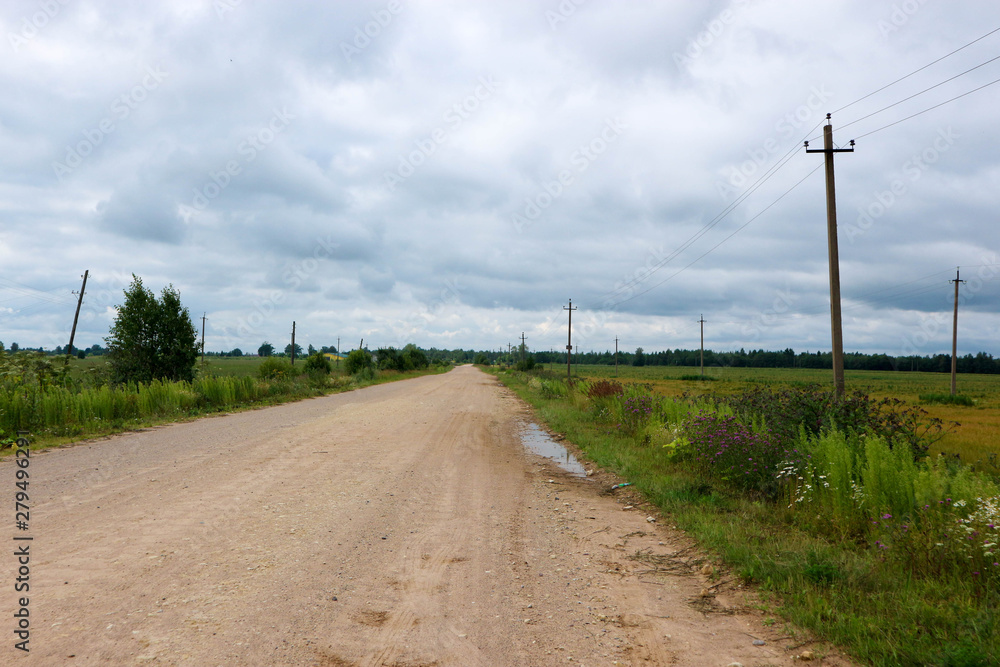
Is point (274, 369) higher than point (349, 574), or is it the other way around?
point (274, 369)

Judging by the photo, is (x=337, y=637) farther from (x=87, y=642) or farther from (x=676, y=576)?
(x=676, y=576)

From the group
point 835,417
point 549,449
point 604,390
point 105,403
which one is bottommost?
point 549,449

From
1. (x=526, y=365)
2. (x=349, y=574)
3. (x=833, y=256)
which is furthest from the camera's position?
(x=526, y=365)

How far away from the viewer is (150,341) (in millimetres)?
19578

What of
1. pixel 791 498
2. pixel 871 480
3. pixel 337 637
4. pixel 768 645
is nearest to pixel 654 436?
pixel 791 498

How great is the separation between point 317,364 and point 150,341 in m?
16.4

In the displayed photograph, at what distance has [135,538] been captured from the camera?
493cm

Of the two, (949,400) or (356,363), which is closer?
(949,400)

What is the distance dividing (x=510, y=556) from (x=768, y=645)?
223 centimetres

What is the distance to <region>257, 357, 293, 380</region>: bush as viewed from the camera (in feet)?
91.6

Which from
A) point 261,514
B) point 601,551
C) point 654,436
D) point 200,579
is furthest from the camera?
point 654,436

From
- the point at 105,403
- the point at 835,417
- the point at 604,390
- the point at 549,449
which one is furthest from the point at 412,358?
the point at 835,417

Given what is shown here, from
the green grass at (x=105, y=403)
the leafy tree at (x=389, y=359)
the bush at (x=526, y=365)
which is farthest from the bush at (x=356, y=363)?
the green grass at (x=105, y=403)

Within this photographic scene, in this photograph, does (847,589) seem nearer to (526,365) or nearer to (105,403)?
(105,403)
